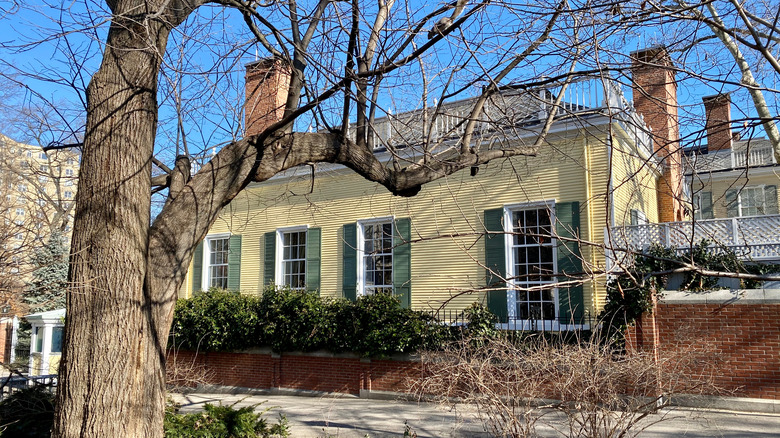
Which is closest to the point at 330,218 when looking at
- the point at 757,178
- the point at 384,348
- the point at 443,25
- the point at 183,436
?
the point at 384,348

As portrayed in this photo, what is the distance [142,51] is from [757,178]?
24087 millimetres

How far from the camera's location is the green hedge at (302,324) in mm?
12250

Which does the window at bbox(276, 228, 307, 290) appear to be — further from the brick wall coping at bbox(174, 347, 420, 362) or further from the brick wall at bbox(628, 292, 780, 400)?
the brick wall at bbox(628, 292, 780, 400)

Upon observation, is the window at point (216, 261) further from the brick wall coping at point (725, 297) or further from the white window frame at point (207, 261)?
the brick wall coping at point (725, 297)

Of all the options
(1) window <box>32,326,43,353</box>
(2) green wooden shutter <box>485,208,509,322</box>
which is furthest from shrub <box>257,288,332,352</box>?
(1) window <box>32,326,43,353</box>

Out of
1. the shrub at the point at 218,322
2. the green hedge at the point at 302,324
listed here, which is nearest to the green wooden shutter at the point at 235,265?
the green hedge at the point at 302,324

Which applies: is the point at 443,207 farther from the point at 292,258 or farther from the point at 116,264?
the point at 116,264

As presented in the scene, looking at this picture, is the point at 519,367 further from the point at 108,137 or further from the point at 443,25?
the point at 108,137

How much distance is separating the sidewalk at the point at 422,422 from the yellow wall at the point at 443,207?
2301 mm

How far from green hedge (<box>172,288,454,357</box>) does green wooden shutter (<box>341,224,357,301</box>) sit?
165cm

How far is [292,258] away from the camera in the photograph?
58.6ft

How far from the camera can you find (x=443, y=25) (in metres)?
6.17

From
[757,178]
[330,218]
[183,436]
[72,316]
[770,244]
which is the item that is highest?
[757,178]

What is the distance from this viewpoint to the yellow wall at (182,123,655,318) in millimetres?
13430
